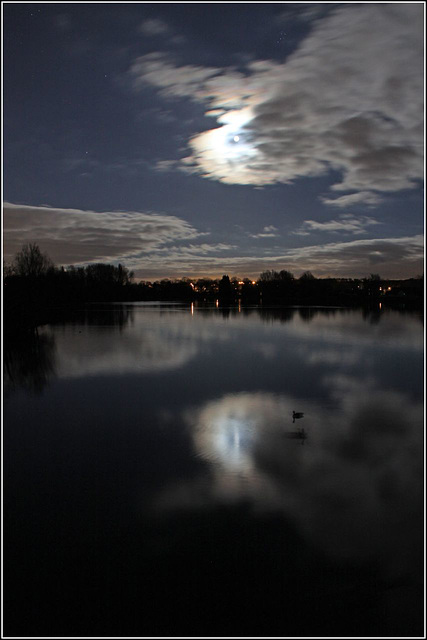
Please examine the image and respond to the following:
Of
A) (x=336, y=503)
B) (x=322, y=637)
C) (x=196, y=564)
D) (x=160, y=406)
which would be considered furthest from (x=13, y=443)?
(x=322, y=637)

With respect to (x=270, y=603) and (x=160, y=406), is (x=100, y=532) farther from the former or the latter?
(x=160, y=406)

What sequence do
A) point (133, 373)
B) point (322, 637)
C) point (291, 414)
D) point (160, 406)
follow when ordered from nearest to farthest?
point (322, 637) < point (291, 414) < point (160, 406) < point (133, 373)

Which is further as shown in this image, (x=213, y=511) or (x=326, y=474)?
(x=326, y=474)

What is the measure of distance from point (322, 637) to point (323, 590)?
642 millimetres

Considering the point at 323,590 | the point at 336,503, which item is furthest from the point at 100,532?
the point at 336,503

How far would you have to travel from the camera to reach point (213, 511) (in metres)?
7.09

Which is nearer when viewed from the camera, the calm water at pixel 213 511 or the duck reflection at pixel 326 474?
the calm water at pixel 213 511

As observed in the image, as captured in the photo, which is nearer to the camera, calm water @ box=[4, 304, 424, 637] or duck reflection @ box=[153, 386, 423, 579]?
calm water @ box=[4, 304, 424, 637]

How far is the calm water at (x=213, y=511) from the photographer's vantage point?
5.06m

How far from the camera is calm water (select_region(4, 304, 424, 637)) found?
5062mm

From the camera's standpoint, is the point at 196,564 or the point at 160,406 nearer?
the point at 196,564

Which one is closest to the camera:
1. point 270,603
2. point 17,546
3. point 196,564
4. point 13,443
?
point 270,603

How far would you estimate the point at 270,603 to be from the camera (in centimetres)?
512

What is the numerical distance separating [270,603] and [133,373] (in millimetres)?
15135
